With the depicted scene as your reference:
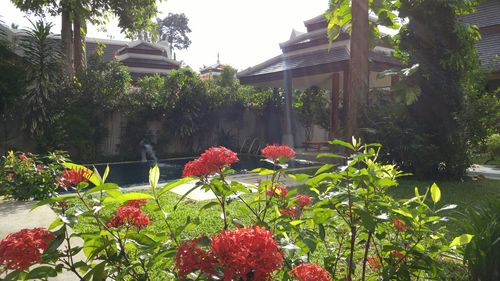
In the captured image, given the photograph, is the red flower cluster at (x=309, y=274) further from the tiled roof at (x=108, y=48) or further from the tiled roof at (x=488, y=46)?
the tiled roof at (x=108, y=48)

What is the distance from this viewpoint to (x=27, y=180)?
584cm

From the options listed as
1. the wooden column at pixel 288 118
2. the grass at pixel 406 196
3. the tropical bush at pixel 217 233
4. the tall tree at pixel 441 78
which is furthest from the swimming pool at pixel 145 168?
the tropical bush at pixel 217 233

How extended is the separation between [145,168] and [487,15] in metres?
15.3

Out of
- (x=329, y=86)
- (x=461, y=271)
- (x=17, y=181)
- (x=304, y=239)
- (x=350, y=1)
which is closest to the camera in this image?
(x=304, y=239)

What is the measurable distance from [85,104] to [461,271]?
12.8m

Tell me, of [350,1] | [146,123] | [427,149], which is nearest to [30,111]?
[146,123]

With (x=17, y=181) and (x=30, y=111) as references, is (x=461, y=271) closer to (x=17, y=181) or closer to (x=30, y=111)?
(x=17, y=181)

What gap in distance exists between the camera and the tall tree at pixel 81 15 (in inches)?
497

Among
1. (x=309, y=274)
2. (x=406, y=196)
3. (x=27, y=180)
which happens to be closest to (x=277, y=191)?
(x=309, y=274)

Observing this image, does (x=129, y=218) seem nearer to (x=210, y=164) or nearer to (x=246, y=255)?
(x=210, y=164)

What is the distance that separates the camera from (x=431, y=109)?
7914 mm

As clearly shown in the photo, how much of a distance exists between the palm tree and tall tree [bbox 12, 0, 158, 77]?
119 cm

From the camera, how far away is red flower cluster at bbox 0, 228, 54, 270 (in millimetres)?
1158

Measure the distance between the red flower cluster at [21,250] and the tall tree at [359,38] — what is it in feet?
23.2
